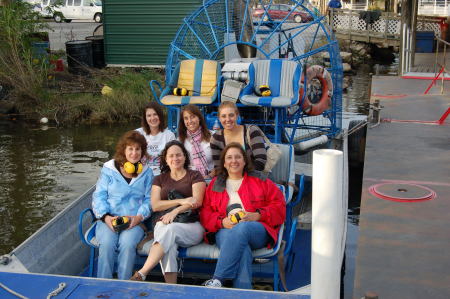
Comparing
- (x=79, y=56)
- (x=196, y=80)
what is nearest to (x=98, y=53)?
(x=79, y=56)

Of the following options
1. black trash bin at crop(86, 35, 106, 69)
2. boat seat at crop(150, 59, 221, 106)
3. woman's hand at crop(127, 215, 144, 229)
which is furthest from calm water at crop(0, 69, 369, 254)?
black trash bin at crop(86, 35, 106, 69)

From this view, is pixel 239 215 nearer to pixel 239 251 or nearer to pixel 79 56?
pixel 239 251

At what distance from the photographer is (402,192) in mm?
5852

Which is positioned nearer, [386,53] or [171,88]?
[171,88]

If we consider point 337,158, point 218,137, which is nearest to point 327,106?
point 218,137

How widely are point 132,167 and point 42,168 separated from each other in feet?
19.5

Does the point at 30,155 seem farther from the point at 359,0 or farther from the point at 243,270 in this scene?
the point at 359,0

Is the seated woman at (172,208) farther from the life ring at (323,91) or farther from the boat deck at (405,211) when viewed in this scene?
the life ring at (323,91)

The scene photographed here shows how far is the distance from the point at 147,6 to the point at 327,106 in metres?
9.19

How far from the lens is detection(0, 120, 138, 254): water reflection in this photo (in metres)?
7.87

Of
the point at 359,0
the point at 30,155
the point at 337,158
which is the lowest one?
the point at 30,155

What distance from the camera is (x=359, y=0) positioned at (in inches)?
1686

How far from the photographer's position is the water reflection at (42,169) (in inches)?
310

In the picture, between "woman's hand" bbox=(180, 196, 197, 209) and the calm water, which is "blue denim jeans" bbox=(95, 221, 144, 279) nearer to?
"woman's hand" bbox=(180, 196, 197, 209)
